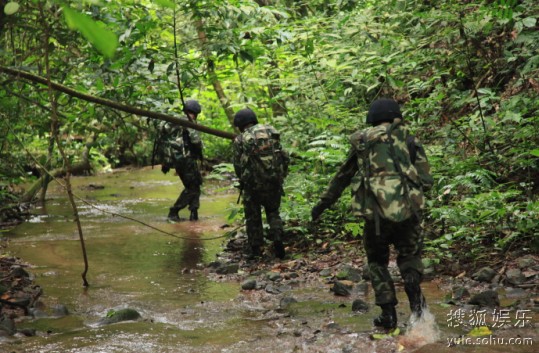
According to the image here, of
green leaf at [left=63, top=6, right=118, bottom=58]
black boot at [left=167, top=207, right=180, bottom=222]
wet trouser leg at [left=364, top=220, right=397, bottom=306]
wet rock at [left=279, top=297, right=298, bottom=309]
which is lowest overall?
wet rock at [left=279, top=297, right=298, bottom=309]

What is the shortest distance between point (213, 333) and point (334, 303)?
1.45 m

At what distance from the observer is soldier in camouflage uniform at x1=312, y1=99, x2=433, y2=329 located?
4.95 m

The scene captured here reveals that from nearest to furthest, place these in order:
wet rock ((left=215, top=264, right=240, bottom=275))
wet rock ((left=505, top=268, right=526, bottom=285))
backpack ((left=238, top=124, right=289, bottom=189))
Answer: wet rock ((left=505, top=268, right=526, bottom=285)) < wet rock ((left=215, top=264, right=240, bottom=275)) < backpack ((left=238, top=124, right=289, bottom=189))

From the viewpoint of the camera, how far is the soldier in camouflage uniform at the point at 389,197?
4953 millimetres

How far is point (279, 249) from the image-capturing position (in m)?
8.48

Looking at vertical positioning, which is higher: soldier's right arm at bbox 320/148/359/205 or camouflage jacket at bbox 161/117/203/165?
camouflage jacket at bbox 161/117/203/165

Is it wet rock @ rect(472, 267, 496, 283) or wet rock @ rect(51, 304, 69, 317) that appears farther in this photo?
wet rock @ rect(472, 267, 496, 283)

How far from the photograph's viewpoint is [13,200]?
41.5 ft

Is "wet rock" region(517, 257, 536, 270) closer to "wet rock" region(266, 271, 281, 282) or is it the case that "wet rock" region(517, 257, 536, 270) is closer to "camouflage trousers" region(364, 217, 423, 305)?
"camouflage trousers" region(364, 217, 423, 305)

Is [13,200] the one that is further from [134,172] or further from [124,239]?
[134,172]

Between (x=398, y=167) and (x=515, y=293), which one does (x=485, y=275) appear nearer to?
(x=515, y=293)

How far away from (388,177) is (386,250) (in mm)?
724

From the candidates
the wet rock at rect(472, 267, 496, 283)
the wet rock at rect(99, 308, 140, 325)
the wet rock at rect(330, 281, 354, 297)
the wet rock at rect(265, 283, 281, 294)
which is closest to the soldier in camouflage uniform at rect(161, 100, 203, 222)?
the wet rock at rect(265, 283, 281, 294)

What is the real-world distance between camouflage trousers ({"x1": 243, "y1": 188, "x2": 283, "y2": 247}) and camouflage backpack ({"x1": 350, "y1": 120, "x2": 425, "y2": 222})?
3387 mm
